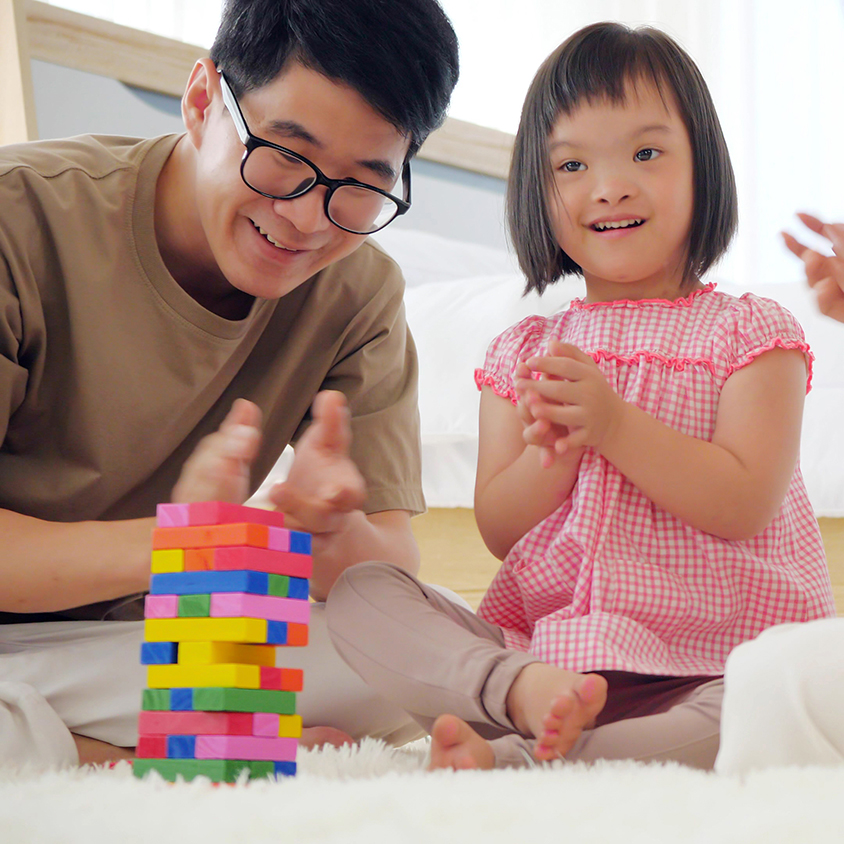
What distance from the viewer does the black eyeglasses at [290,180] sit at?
0.97 m

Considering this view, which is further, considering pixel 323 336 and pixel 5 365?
pixel 323 336

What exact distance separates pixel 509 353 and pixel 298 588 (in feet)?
2.05

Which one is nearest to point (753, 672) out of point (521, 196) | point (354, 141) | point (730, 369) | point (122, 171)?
point (730, 369)

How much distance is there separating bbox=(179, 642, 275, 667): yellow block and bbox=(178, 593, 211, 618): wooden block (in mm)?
19

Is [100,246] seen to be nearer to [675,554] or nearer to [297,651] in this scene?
[297,651]

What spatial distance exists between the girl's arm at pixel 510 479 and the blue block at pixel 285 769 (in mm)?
484

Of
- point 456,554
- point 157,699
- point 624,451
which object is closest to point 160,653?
point 157,699

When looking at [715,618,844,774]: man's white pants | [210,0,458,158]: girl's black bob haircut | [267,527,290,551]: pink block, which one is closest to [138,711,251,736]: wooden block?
[267,527,290,551]: pink block

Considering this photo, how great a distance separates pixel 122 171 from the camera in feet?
3.76

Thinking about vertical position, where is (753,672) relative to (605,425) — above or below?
below

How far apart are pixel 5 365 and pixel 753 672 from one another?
779 millimetres

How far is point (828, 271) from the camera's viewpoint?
3.51 feet

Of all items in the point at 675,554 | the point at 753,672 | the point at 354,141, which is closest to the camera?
the point at 753,672

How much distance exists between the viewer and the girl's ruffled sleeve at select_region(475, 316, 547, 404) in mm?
1224
